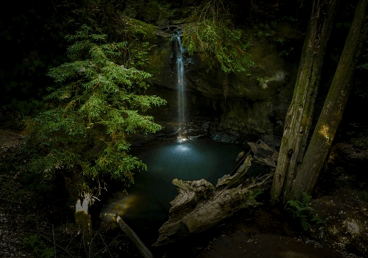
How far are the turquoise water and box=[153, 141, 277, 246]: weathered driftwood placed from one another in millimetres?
868

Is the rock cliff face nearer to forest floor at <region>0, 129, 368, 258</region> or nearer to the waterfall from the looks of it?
the waterfall

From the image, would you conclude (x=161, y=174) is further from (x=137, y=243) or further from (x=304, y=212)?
(x=304, y=212)

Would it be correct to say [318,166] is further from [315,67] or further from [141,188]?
[141,188]

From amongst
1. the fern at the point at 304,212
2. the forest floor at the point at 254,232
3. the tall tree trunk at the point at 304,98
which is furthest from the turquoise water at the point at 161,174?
the fern at the point at 304,212

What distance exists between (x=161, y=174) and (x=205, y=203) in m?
2.85

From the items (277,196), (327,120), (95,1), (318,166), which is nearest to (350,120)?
(327,120)

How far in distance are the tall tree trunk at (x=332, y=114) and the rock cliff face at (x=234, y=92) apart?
244 cm

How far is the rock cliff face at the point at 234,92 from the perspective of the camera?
755 cm

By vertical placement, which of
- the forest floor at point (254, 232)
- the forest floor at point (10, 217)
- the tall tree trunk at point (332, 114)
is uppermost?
the tall tree trunk at point (332, 114)

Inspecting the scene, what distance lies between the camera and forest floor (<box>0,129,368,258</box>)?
361cm

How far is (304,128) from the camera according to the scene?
17.9ft

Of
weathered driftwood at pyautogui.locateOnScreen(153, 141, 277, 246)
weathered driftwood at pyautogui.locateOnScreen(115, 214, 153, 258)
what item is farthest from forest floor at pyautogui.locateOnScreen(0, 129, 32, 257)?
weathered driftwood at pyautogui.locateOnScreen(153, 141, 277, 246)

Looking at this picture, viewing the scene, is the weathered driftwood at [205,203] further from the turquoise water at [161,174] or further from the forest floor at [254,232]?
the turquoise water at [161,174]

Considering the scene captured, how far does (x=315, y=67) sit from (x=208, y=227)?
514 cm
